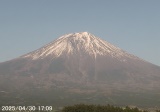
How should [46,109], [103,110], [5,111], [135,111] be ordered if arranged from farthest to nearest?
[46,109] → [5,111] → [103,110] → [135,111]

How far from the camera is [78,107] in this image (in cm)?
10131

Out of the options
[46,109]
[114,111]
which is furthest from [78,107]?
[46,109]

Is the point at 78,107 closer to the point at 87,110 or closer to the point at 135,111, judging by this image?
the point at 87,110

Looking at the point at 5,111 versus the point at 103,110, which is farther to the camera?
the point at 5,111

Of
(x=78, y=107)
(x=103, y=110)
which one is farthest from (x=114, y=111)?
(x=78, y=107)

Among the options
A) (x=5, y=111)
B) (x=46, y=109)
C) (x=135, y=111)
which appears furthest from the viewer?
(x=46, y=109)

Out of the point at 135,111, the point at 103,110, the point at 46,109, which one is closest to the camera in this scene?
the point at 135,111

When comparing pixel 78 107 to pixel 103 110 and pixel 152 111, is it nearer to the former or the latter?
pixel 103 110

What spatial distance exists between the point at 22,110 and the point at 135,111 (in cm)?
9707

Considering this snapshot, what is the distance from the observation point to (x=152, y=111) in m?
177

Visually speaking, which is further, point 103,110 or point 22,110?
point 22,110

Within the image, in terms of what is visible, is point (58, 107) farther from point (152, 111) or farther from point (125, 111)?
point (125, 111)

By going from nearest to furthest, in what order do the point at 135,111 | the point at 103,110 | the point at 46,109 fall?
the point at 135,111 < the point at 103,110 < the point at 46,109

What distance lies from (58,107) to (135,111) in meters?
109
